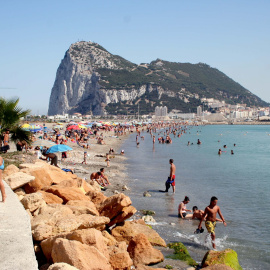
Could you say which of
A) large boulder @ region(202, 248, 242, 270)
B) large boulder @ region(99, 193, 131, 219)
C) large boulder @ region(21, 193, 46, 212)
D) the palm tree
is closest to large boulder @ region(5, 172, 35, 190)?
large boulder @ region(21, 193, 46, 212)

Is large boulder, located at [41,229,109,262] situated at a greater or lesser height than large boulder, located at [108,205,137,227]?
greater

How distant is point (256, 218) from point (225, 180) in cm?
795

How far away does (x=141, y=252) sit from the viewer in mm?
6625

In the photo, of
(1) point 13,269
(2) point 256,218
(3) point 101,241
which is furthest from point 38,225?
(2) point 256,218

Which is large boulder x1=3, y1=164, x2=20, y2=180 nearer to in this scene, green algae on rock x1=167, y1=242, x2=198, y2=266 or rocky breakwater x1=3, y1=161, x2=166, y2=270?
rocky breakwater x1=3, y1=161, x2=166, y2=270

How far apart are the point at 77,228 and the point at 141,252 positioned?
1.55 metres

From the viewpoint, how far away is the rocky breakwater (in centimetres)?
476

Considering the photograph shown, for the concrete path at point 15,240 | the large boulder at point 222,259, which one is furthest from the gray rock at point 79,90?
the concrete path at point 15,240

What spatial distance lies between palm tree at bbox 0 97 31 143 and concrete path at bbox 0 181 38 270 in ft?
18.4

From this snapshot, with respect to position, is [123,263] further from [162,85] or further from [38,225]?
[162,85]

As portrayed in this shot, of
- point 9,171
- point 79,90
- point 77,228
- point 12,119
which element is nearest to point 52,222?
point 77,228

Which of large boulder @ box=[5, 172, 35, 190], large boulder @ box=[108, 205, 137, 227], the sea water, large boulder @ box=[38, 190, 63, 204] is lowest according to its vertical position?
the sea water

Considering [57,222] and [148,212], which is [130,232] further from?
[148,212]

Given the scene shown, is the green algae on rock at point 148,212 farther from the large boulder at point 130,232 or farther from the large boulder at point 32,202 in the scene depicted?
the large boulder at point 32,202
